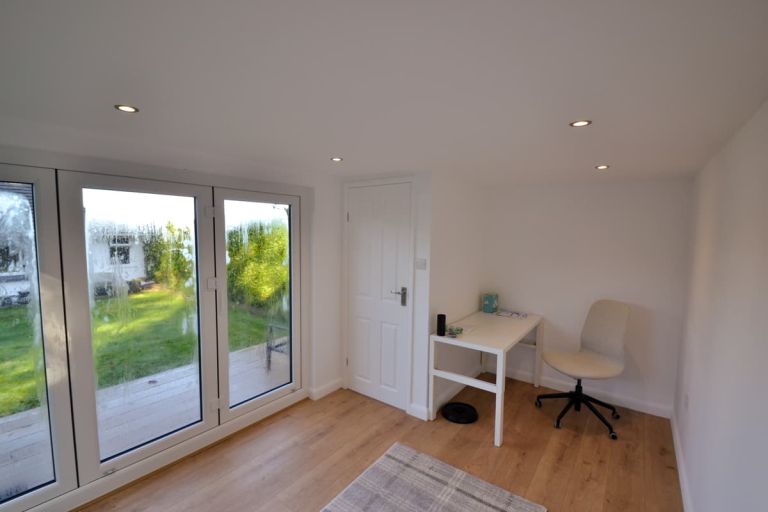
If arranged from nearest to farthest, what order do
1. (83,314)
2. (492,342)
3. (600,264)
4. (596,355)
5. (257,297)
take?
(83,314) → (492,342) → (257,297) → (596,355) → (600,264)

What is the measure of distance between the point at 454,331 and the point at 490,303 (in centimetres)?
96

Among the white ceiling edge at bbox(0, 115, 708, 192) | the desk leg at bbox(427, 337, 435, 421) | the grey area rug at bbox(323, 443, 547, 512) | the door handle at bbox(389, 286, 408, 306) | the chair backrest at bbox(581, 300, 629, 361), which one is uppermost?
the white ceiling edge at bbox(0, 115, 708, 192)

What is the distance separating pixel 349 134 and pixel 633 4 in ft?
4.43

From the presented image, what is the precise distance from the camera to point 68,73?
1.19 metres

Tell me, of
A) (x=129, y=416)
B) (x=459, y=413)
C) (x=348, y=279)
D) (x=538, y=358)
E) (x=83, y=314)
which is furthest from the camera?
(x=538, y=358)

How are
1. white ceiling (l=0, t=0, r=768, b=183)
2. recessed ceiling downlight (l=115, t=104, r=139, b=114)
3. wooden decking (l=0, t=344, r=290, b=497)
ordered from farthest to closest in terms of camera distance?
wooden decking (l=0, t=344, r=290, b=497) → recessed ceiling downlight (l=115, t=104, r=139, b=114) → white ceiling (l=0, t=0, r=768, b=183)

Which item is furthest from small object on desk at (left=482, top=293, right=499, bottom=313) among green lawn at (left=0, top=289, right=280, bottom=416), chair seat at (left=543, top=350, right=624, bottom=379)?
green lawn at (left=0, top=289, right=280, bottom=416)

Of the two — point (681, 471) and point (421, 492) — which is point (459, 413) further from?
point (681, 471)

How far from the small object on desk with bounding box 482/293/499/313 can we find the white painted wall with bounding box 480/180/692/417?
20cm

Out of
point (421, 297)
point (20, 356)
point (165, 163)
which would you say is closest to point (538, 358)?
point (421, 297)

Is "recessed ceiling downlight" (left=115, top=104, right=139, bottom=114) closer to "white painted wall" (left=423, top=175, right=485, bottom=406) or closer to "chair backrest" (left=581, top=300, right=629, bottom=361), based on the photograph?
"white painted wall" (left=423, top=175, right=485, bottom=406)

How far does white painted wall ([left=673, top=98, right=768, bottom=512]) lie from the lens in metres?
1.28

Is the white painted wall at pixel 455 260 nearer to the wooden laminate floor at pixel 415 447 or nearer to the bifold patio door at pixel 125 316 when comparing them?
the wooden laminate floor at pixel 415 447

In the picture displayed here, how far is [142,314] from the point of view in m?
2.43
